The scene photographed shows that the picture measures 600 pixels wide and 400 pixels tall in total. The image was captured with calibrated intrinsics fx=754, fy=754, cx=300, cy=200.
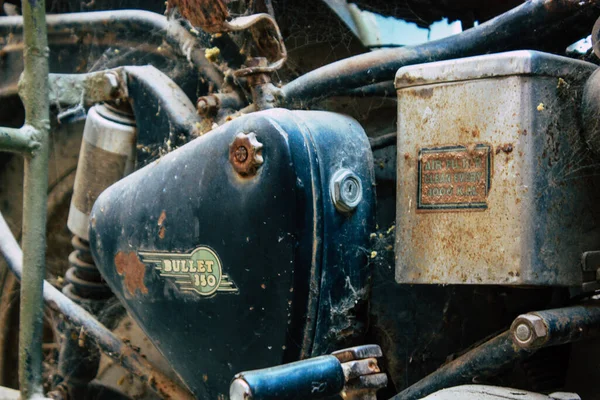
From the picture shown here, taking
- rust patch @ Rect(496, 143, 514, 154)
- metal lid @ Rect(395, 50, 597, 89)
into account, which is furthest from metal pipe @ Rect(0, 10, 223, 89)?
A: rust patch @ Rect(496, 143, 514, 154)

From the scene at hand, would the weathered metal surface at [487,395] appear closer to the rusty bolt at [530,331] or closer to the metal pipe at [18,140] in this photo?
the rusty bolt at [530,331]

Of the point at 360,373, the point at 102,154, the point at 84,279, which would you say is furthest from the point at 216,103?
the point at 360,373

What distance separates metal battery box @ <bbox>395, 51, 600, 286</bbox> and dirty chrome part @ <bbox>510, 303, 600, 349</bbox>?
0.04 meters

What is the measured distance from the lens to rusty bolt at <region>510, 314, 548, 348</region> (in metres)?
0.92

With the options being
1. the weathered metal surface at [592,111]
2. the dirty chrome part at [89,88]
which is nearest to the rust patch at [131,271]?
the dirty chrome part at [89,88]

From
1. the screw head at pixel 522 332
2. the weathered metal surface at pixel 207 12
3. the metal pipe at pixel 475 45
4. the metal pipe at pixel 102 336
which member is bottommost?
the metal pipe at pixel 102 336

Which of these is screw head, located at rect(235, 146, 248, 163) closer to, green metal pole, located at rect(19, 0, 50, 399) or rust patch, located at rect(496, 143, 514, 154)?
rust patch, located at rect(496, 143, 514, 154)

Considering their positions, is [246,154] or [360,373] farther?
Result: [246,154]

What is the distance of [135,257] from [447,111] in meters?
0.61

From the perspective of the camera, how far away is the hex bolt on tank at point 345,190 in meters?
1.06

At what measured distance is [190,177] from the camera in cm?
119

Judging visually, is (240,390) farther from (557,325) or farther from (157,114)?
(157,114)

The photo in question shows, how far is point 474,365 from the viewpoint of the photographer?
1031 millimetres

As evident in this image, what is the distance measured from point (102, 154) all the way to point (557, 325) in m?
1.02
